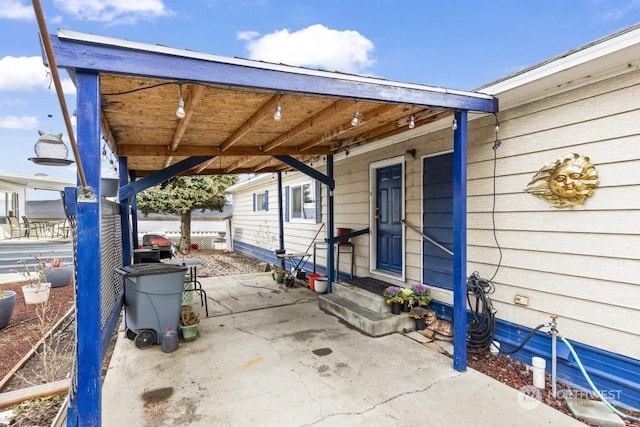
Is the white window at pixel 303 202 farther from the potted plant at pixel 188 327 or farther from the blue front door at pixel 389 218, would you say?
the potted plant at pixel 188 327

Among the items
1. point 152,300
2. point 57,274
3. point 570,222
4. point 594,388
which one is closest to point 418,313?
point 594,388

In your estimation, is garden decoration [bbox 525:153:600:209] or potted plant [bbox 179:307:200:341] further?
potted plant [bbox 179:307:200:341]

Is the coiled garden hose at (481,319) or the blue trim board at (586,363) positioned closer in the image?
the blue trim board at (586,363)

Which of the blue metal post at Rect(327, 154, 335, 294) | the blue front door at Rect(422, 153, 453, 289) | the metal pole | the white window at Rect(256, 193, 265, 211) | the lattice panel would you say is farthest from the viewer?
the white window at Rect(256, 193, 265, 211)

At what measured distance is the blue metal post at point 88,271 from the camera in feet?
6.74

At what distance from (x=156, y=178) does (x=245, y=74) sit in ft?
11.3

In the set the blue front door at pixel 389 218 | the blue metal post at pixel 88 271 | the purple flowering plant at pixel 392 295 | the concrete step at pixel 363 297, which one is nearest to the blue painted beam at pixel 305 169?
the blue front door at pixel 389 218

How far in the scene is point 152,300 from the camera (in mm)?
3848

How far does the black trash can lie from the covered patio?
222 mm

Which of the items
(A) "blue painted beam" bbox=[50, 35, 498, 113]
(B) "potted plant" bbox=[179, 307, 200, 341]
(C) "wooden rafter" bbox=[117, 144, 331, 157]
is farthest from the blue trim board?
(C) "wooden rafter" bbox=[117, 144, 331, 157]

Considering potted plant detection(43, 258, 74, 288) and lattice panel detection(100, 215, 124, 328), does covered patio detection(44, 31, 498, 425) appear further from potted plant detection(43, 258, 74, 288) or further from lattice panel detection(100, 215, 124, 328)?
potted plant detection(43, 258, 74, 288)

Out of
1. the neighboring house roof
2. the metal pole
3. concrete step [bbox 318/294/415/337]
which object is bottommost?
concrete step [bbox 318/294/415/337]

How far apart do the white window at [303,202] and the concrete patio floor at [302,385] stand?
3.88 meters

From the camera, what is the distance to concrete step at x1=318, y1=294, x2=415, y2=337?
4.16 metres
